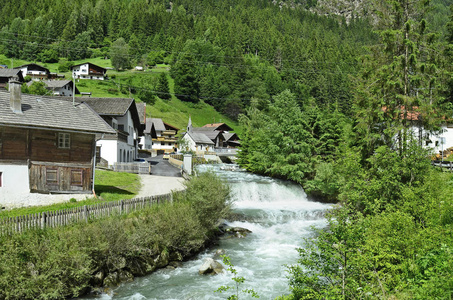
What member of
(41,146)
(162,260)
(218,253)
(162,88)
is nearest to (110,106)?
(41,146)

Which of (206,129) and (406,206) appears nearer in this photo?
(406,206)

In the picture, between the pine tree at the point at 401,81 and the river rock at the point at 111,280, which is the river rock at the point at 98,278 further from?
the pine tree at the point at 401,81

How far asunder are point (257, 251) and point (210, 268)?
4.87 m

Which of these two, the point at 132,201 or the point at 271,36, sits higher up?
the point at 271,36

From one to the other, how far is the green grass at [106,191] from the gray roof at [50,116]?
4.81 meters

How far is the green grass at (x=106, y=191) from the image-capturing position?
18.3 metres

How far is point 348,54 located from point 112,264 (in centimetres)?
15781

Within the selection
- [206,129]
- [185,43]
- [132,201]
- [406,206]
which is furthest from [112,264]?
[185,43]

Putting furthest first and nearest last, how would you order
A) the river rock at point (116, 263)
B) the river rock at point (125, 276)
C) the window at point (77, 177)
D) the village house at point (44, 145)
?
the window at point (77, 177) → the village house at point (44, 145) → the river rock at point (125, 276) → the river rock at point (116, 263)

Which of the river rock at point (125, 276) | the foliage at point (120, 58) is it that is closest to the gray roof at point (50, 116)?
the river rock at point (125, 276)

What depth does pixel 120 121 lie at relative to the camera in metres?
42.6

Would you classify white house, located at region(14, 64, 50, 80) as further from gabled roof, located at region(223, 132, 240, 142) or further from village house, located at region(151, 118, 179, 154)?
gabled roof, located at region(223, 132, 240, 142)

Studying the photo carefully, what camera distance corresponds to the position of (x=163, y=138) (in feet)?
296

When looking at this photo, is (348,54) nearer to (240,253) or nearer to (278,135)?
(278,135)
